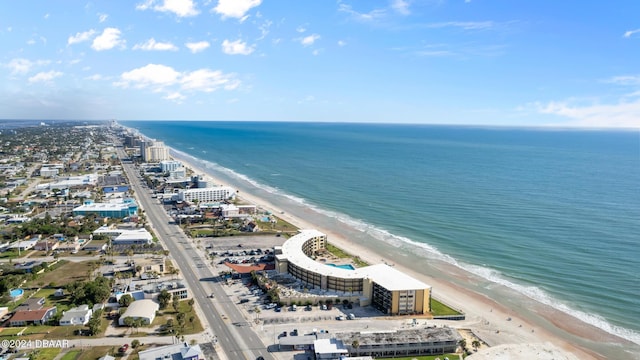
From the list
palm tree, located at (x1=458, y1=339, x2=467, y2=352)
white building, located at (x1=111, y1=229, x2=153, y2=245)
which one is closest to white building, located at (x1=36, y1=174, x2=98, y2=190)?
white building, located at (x1=111, y1=229, x2=153, y2=245)

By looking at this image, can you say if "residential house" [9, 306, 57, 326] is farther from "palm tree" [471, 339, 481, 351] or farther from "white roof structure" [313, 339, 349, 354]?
"palm tree" [471, 339, 481, 351]

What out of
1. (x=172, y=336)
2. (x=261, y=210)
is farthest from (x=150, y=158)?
(x=172, y=336)

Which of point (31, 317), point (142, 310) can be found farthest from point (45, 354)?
point (142, 310)

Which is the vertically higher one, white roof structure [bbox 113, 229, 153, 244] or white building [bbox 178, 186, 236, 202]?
white building [bbox 178, 186, 236, 202]

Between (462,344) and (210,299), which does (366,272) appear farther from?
(210,299)

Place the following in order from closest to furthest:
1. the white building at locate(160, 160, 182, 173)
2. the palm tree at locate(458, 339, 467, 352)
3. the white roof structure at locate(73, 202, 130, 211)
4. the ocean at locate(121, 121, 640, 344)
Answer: the palm tree at locate(458, 339, 467, 352), the ocean at locate(121, 121, 640, 344), the white roof structure at locate(73, 202, 130, 211), the white building at locate(160, 160, 182, 173)

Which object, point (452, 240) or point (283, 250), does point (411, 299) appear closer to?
point (283, 250)

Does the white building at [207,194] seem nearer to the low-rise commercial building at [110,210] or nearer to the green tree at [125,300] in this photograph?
the low-rise commercial building at [110,210]
